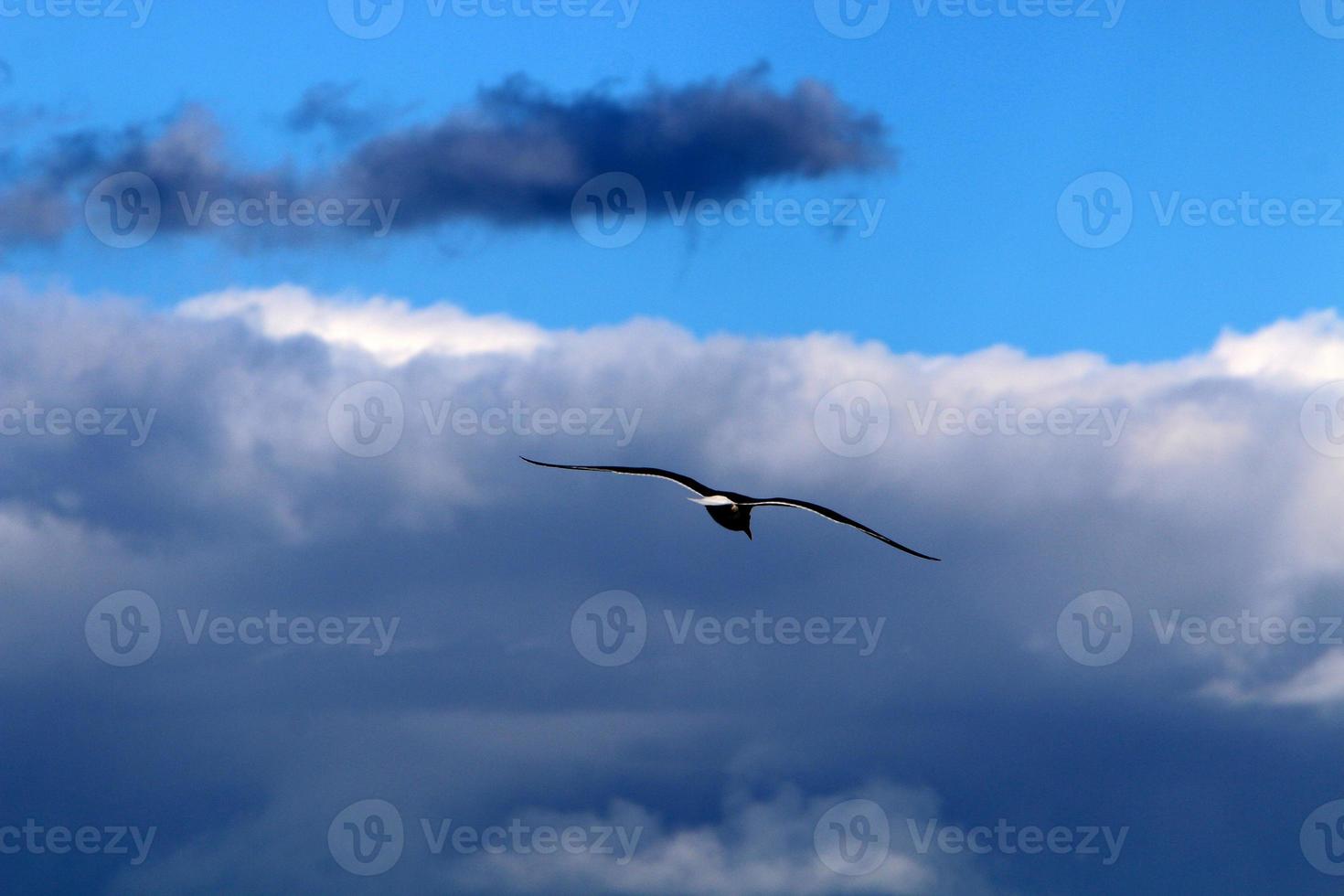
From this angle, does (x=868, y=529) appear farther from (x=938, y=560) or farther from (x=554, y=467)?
(x=554, y=467)

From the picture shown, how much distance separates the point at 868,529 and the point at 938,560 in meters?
2.77

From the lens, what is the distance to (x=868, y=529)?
5109 cm

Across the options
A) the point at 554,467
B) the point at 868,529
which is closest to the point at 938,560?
the point at 868,529

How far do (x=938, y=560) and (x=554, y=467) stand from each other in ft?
45.7

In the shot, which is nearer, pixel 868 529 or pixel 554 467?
pixel 868 529

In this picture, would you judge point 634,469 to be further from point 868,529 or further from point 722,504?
point 868,529

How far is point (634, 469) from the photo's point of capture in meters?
57.8

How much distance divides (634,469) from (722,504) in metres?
3.40

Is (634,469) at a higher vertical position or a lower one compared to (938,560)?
higher

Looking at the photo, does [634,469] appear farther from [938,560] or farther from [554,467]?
[938,560]

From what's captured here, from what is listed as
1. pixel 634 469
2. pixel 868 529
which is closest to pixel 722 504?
pixel 634 469

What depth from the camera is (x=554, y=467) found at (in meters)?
55.8

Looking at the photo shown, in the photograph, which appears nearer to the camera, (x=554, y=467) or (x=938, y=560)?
(x=938, y=560)

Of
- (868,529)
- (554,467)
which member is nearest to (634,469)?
(554,467)
